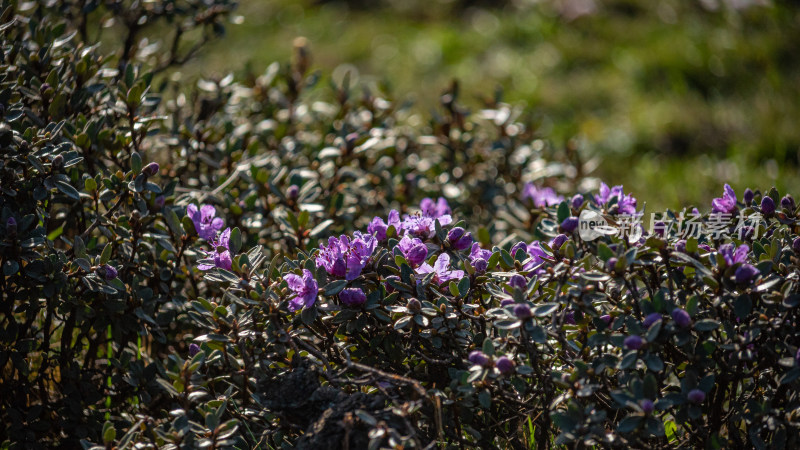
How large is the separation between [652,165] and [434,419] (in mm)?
2854

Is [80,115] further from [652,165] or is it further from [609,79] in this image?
[609,79]

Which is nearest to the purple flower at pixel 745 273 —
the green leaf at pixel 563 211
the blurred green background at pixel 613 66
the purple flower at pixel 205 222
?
the green leaf at pixel 563 211

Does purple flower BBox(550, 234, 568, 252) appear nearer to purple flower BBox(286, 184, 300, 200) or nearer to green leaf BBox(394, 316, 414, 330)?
green leaf BBox(394, 316, 414, 330)

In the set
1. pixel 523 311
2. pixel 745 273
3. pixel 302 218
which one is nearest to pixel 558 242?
pixel 523 311

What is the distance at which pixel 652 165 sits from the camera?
12.9ft

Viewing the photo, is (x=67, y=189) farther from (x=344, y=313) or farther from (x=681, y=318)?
(x=681, y=318)

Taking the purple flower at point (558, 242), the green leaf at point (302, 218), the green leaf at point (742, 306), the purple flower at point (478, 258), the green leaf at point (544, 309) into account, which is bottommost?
the green leaf at point (302, 218)

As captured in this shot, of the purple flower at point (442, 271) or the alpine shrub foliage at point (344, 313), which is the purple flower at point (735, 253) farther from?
the purple flower at point (442, 271)

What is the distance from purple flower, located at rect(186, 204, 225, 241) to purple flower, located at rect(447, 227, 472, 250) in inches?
23.3

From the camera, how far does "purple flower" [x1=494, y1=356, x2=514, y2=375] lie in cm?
143

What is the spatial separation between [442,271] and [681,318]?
53 cm

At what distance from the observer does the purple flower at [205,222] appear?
1.80 m

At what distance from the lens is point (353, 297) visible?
5.18 ft

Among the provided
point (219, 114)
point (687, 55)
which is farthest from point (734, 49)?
point (219, 114)
